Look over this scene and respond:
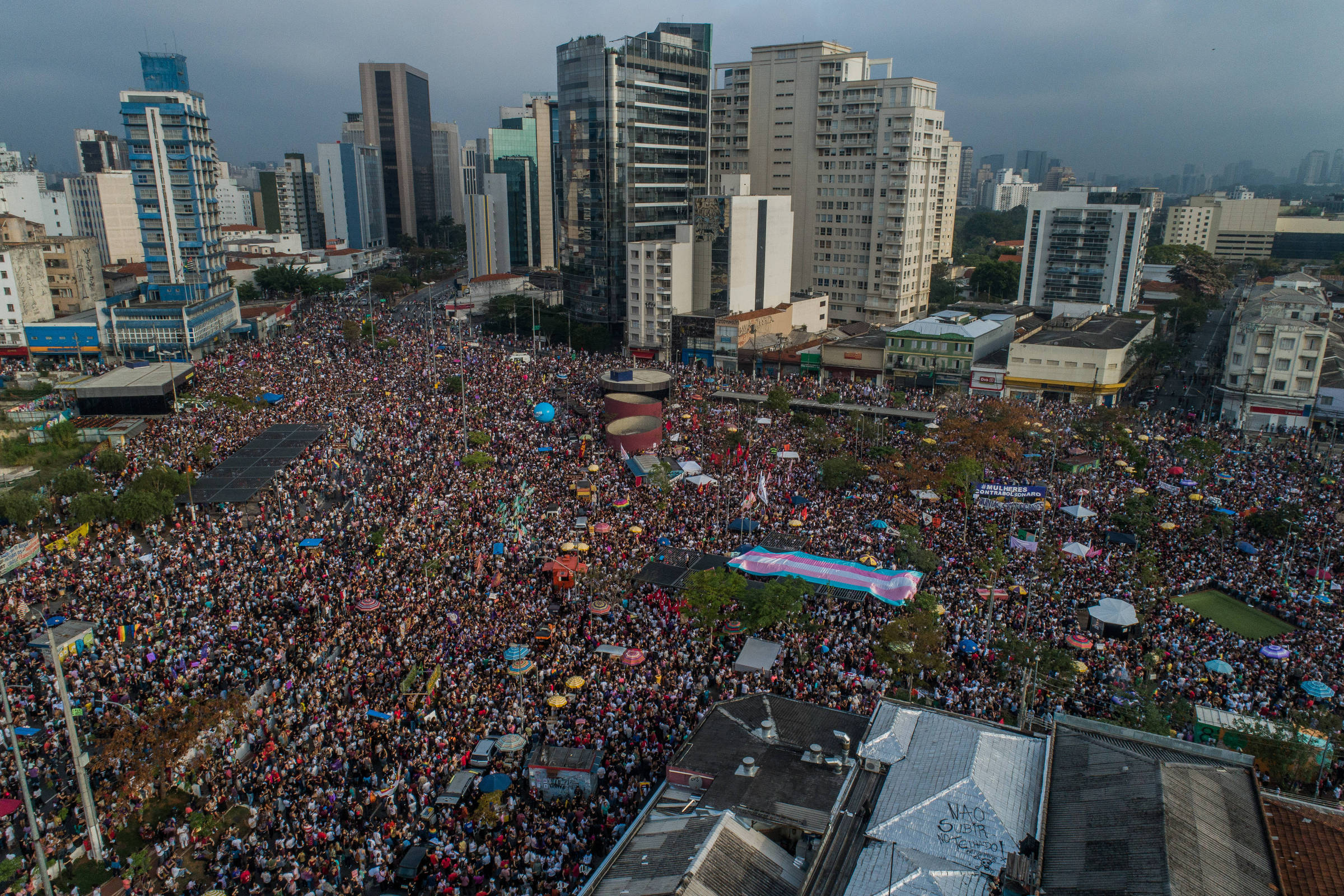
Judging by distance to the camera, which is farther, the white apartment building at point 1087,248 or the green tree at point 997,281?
the green tree at point 997,281

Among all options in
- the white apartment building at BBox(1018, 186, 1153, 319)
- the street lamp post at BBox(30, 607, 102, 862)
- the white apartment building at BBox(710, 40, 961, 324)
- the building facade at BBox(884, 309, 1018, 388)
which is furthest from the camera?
the white apartment building at BBox(1018, 186, 1153, 319)

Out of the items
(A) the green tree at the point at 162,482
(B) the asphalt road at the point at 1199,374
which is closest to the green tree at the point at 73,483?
(A) the green tree at the point at 162,482

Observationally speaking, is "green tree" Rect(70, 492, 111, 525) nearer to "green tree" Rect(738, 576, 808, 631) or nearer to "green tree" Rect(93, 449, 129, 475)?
"green tree" Rect(93, 449, 129, 475)

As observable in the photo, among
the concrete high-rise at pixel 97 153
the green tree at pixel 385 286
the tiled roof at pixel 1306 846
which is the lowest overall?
the tiled roof at pixel 1306 846

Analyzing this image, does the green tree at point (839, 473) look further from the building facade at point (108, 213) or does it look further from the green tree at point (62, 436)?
the building facade at point (108, 213)

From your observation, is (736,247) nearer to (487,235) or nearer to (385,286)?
(385,286)

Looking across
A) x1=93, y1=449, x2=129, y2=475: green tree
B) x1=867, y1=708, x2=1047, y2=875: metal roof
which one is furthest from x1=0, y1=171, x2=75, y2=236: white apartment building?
x1=867, y1=708, x2=1047, y2=875: metal roof

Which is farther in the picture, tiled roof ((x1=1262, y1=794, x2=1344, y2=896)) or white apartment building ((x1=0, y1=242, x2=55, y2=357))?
white apartment building ((x1=0, y1=242, x2=55, y2=357))
